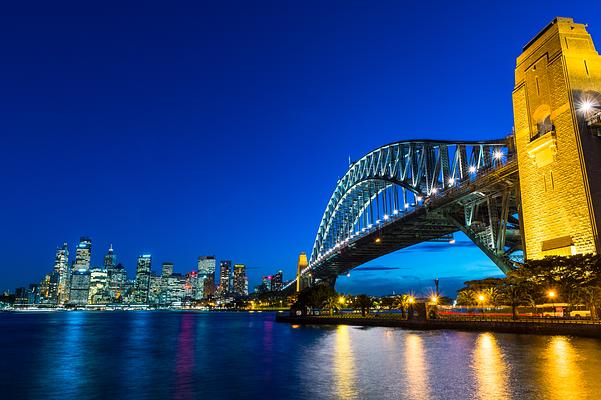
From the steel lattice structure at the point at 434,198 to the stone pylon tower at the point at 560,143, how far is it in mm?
4097

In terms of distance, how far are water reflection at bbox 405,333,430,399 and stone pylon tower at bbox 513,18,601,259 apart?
1168 cm

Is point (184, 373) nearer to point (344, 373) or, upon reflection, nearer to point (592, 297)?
point (344, 373)

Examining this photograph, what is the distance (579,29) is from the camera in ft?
104

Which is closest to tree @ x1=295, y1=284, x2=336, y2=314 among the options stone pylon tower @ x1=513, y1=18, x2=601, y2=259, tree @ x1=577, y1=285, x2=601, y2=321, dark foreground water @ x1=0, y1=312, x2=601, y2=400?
stone pylon tower @ x1=513, y1=18, x2=601, y2=259

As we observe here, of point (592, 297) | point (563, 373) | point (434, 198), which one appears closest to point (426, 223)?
point (434, 198)

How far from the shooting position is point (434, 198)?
4672 centimetres

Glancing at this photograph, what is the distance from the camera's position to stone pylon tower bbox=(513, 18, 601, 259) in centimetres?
2831

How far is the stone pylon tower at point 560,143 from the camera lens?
28.3m

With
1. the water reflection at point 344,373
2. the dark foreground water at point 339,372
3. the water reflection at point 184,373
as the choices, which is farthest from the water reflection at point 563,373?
the water reflection at point 184,373

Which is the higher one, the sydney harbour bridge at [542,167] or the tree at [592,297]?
the sydney harbour bridge at [542,167]

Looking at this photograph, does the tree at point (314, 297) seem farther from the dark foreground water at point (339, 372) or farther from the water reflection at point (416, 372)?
the water reflection at point (416, 372)

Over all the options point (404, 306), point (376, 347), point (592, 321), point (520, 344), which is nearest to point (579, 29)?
point (592, 321)

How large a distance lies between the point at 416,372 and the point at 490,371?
244 centimetres

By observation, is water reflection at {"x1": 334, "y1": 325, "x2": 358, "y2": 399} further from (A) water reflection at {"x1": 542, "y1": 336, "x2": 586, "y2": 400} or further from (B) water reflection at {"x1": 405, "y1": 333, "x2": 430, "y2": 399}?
(A) water reflection at {"x1": 542, "y1": 336, "x2": 586, "y2": 400}
